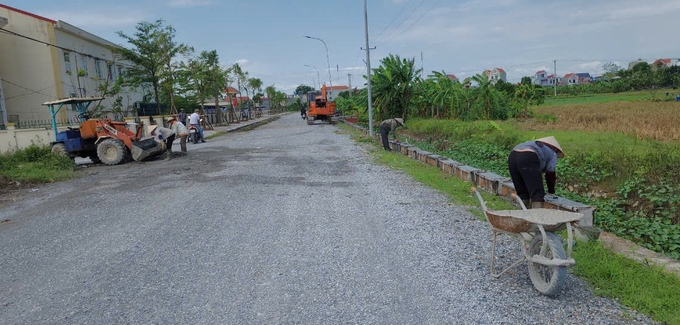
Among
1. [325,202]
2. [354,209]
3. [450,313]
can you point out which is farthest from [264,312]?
[325,202]

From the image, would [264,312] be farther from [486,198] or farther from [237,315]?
[486,198]

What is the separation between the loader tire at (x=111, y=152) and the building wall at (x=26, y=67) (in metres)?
15.6

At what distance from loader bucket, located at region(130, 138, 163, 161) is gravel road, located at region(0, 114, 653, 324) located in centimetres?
487

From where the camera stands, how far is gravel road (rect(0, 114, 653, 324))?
3.92 metres

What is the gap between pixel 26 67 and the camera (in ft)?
86.6

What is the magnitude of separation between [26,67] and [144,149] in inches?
684

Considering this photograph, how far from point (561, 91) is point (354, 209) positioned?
7241 centimetres

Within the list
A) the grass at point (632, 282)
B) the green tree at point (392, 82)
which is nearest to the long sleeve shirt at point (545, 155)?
the grass at point (632, 282)

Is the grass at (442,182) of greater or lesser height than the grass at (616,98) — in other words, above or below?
below

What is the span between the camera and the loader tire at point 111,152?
14.2 metres

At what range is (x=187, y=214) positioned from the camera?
24.0ft

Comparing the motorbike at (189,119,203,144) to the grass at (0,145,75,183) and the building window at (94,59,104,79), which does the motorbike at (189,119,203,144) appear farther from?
the building window at (94,59,104,79)

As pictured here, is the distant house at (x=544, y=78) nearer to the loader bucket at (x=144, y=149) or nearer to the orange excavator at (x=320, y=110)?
the orange excavator at (x=320, y=110)

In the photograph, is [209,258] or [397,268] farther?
[209,258]
